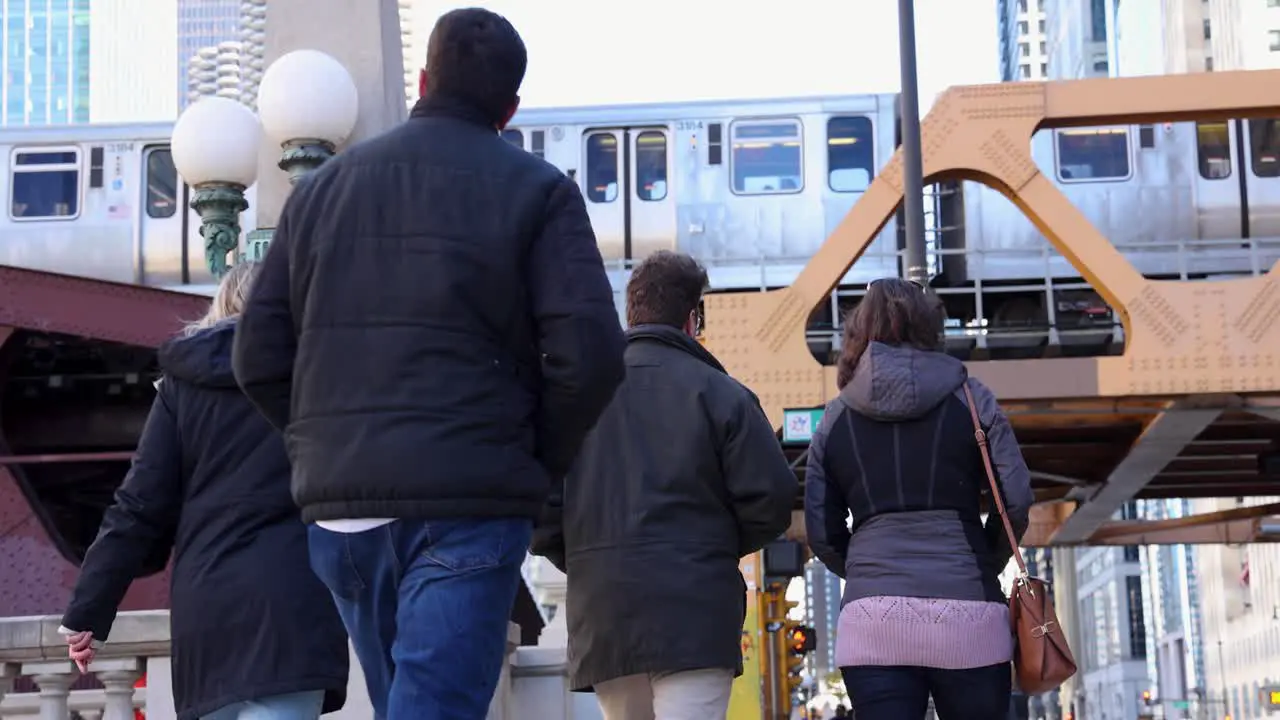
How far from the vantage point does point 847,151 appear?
26.2m

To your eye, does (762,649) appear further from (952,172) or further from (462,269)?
(462,269)

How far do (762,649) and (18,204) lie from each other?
1333 cm

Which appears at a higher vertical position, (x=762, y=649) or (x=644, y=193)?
(x=644, y=193)

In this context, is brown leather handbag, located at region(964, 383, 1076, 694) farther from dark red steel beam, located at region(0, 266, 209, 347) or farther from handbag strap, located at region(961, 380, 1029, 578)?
dark red steel beam, located at region(0, 266, 209, 347)

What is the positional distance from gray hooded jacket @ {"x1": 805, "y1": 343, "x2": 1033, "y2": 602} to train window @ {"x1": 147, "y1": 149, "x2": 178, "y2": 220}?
902 inches

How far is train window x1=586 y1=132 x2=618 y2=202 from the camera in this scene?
2648 centimetres

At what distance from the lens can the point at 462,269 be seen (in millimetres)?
4188

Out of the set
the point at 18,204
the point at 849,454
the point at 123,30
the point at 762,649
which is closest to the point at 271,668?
the point at 849,454

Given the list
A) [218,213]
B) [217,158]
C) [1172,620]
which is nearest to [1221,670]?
[1172,620]

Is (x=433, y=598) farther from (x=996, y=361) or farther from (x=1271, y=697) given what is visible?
(x=1271, y=697)

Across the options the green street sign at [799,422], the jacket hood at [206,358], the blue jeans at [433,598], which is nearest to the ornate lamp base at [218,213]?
the green street sign at [799,422]

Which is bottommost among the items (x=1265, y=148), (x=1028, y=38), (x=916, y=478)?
(x=916, y=478)

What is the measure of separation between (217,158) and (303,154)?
1.51m

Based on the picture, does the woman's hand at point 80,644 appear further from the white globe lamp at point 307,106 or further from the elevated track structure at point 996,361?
the elevated track structure at point 996,361
